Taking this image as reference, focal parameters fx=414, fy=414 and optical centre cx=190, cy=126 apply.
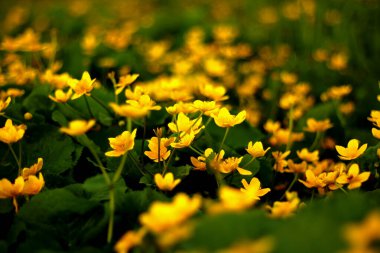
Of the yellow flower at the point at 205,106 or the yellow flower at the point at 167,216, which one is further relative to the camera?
the yellow flower at the point at 205,106

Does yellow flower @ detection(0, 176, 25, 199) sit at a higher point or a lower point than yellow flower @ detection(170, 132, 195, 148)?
lower

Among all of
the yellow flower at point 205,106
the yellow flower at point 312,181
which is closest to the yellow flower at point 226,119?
the yellow flower at point 205,106

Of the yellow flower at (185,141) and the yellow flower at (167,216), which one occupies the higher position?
the yellow flower at (167,216)

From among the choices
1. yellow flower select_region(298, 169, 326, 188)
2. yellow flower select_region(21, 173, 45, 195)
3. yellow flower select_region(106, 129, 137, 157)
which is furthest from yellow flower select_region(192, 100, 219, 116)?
yellow flower select_region(21, 173, 45, 195)

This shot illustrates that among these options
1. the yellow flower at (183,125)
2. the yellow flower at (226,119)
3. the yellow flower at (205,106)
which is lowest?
the yellow flower at (183,125)

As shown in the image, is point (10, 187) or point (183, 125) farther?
point (183, 125)

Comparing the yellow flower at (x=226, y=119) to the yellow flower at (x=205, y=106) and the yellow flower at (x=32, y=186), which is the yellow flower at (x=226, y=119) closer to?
the yellow flower at (x=205, y=106)

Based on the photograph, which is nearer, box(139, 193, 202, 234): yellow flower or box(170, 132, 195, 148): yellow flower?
box(139, 193, 202, 234): yellow flower

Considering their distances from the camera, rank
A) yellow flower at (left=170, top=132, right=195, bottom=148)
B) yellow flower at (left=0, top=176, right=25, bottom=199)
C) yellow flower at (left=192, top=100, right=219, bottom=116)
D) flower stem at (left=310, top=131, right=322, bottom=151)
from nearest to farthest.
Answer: yellow flower at (left=0, top=176, right=25, bottom=199) < yellow flower at (left=170, top=132, right=195, bottom=148) < yellow flower at (left=192, top=100, right=219, bottom=116) < flower stem at (left=310, top=131, right=322, bottom=151)

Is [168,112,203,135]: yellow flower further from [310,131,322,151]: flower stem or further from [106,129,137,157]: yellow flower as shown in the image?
[310,131,322,151]: flower stem

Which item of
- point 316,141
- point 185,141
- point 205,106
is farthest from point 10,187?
point 316,141

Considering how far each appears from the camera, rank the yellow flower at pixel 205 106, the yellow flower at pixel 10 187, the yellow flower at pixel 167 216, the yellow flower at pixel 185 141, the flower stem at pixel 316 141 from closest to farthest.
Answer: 1. the yellow flower at pixel 167 216
2. the yellow flower at pixel 10 187
3. the yellow flower at pixel 185 141
4. the yellow flower at pixel 205 106
5. the flower stem at pixel 316 141

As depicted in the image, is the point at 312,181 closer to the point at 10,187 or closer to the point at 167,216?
the point at 167,216
